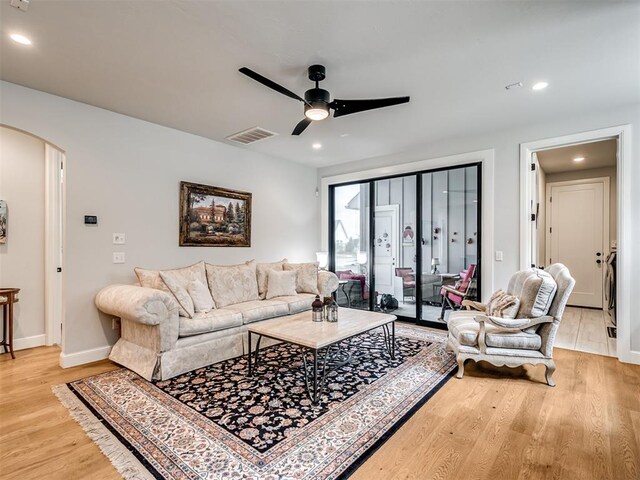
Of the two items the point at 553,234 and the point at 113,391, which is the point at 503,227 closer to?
the point at 553,234

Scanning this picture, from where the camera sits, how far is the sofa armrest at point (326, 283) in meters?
4.95

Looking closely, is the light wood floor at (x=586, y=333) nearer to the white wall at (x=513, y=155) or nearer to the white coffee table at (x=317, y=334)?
the white wall at (x=513, y=155)

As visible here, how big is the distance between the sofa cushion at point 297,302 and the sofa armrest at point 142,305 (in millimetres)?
1513

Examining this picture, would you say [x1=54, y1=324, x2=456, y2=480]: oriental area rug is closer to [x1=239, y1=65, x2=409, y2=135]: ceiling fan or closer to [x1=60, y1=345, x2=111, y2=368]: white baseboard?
[x1=60, y1=345, x2=111, y2=368]: white baseboard

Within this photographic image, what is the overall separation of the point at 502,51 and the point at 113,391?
407 centimetres

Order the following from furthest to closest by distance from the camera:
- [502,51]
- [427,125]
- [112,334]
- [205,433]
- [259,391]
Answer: [427,125]
[112,334]
[259,391]
[502,51]
[205,433]

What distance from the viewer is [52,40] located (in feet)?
7.68

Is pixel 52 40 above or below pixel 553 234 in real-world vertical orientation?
above

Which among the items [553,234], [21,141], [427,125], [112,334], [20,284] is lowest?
[112,334]

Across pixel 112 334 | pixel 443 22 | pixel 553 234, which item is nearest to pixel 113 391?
pixel 112 334

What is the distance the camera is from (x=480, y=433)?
2.11m

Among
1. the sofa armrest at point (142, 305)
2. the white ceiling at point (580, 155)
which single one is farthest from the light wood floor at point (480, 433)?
the white ceiling at point (580, 155)

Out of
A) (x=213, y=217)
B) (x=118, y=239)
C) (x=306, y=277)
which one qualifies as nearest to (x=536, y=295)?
(x=306, y=277)

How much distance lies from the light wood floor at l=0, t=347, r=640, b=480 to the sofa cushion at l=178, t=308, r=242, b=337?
1031mm
